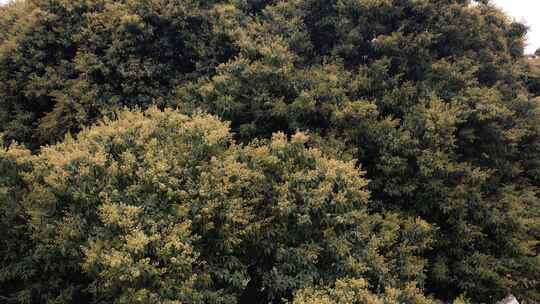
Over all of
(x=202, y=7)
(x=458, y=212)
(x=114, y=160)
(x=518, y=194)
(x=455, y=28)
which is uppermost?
(x=455, y=28)

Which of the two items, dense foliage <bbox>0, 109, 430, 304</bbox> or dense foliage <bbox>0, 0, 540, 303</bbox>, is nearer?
dense foliage <bbox>0, 109, 430, 304</bbox>

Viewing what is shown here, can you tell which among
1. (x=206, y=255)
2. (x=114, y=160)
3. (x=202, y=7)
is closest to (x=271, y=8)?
(x=202, y=7)

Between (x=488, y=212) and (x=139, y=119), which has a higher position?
(x=488, y=212)

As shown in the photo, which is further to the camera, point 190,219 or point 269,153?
point 269,153

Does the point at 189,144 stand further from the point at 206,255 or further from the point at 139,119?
the point at 206,255

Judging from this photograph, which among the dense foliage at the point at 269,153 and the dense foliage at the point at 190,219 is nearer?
the dense foliage at the point at 190,219

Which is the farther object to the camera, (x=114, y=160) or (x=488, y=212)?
(x=488, y=212)

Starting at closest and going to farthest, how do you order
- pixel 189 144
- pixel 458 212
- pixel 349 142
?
pixel 189 144
pixel 458 212
pixel 349 142

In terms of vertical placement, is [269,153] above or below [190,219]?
above
